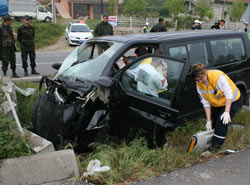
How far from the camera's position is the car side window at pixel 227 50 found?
16.5 feet

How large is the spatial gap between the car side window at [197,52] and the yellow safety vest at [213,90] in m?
0.83

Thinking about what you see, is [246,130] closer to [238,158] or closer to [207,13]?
[238,158]

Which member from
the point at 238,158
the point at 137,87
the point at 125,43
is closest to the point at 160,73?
the point at 137,87

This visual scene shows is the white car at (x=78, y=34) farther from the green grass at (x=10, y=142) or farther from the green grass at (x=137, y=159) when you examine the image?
the green grass at (x=10, y=142)

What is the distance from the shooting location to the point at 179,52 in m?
4.65

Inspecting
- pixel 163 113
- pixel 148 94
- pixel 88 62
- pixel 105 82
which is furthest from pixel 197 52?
pixel 105 82

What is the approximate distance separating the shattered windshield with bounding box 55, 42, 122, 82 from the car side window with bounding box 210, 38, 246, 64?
1801 mm

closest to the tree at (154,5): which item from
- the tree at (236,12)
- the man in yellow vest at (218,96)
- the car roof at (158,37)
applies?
the tree at (236,12)

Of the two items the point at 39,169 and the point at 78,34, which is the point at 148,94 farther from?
the point at 78,34

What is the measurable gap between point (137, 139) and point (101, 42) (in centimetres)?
178

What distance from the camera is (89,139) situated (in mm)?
3635

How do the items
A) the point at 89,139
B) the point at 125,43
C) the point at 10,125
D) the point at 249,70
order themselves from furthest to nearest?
1. the point at 249,70
2. the point at 125,43
3. the point at 89,139
4. the point at 10,125

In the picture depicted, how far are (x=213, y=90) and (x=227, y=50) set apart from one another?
1.61 meters

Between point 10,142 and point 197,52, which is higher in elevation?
point 197,52
